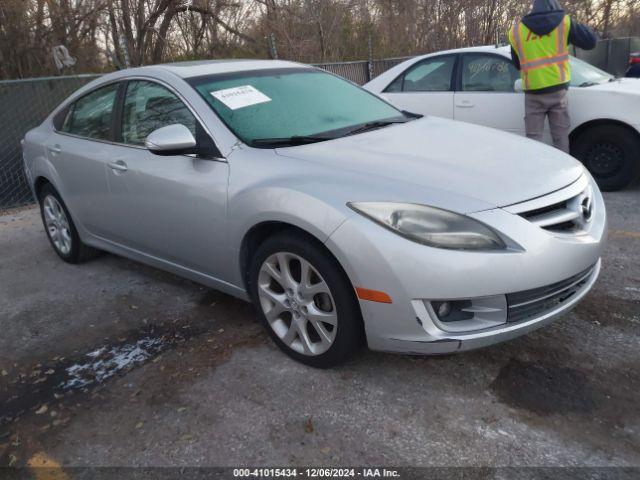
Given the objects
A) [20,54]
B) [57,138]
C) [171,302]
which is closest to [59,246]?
[57,138]

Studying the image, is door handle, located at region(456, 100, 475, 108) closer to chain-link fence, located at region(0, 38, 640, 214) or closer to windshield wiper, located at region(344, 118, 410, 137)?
windshield wiper, located at region(344, 118, 410, 137)

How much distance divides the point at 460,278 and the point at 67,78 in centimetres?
697

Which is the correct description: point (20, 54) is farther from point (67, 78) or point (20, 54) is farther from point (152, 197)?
point (152, 197)

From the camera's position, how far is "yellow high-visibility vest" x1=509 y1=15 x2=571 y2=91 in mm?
5238

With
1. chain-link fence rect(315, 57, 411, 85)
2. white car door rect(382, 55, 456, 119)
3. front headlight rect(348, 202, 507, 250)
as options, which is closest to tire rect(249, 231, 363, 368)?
front headlight rect(348, 202, 507, 250)

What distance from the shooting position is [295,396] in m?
2.65

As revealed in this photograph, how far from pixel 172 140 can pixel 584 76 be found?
15.1ft

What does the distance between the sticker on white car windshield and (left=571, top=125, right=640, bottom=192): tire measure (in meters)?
3.65

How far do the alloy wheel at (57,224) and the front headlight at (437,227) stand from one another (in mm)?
3148

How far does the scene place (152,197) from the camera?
343cm

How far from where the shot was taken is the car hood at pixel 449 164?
2.50 m

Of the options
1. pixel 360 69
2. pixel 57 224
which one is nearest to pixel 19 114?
pixel 57 224

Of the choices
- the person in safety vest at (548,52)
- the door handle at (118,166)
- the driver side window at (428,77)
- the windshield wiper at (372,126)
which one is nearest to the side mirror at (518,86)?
the person in safety vest at (548,52)

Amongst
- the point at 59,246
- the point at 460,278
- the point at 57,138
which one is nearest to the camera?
the point at 460,278
